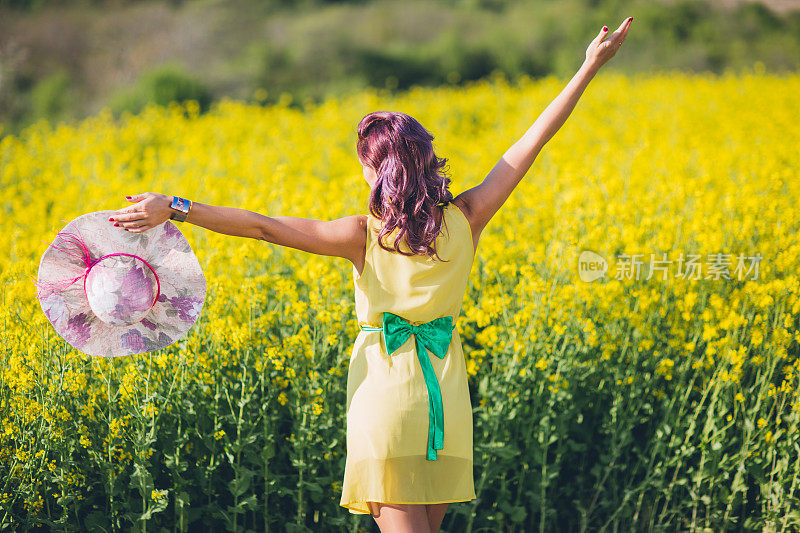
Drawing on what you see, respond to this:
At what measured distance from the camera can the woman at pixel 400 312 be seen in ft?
6.73

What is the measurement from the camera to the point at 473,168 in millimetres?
6457

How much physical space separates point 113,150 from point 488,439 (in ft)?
19.0

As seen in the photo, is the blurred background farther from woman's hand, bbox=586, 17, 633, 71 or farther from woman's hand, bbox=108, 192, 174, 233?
woman's hand, bbox=108, 192, 174, 233

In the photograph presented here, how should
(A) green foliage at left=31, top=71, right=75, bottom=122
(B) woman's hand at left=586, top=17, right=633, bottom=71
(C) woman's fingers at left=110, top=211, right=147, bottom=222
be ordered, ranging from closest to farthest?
1. (C) woman's fingers at left=110, top=211, right=147, bottom=222
2. (B) woman's hand at left=586, top=17, right=633, bottom=71
3. (A) green foliage at left=31, top=71, right=75, bottom=122

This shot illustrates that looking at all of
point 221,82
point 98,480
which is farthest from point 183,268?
point 221,82

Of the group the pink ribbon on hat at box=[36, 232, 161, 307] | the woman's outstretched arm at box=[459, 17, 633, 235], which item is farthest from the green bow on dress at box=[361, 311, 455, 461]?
the pink ribbon on hat at box=[36, 232, 161, 307]

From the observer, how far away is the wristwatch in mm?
1985

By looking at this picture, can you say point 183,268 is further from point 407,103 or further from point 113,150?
point 407,103

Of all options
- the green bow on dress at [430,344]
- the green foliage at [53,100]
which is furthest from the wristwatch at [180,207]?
the green foliage at [53,100]

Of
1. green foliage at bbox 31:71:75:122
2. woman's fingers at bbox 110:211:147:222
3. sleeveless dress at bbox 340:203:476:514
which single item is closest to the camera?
woman's fingers at bbox 110:211:147:222

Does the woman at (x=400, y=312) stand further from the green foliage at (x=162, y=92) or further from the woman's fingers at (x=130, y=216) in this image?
the green foliage at (x=162, y=92)

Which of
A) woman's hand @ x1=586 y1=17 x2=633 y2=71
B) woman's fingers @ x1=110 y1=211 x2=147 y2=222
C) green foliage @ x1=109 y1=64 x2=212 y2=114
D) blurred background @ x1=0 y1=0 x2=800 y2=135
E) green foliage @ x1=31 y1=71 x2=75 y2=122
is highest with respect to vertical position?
blurred background @ x1=0 y1=0 x2=800 y2=135

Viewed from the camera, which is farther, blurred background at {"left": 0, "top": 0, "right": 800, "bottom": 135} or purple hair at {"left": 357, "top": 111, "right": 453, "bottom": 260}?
blurred background at {"left": 0, "top": 0, "right": 800, "bottom": 135}

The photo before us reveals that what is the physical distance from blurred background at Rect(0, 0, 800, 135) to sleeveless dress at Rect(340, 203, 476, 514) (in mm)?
10919
